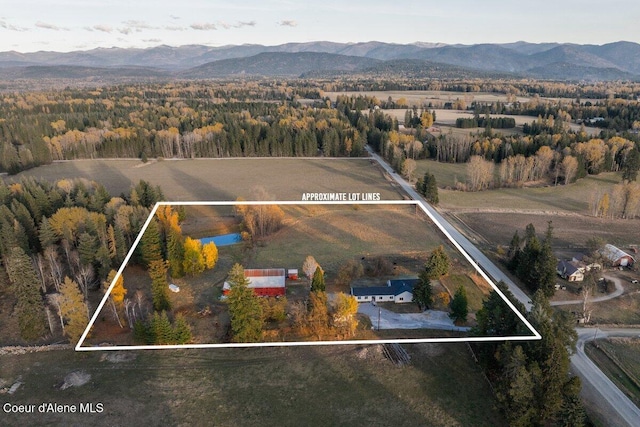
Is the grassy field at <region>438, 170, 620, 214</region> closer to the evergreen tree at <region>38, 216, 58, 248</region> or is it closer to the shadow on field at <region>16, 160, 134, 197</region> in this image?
the evergreen tree at <region>38, 216, 58, 248</region>

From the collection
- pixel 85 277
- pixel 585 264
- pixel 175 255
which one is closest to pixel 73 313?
pixel 85 277

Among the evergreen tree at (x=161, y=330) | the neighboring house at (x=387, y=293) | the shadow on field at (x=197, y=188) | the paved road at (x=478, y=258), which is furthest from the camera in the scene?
the shadow on field at (x=197, y=188)

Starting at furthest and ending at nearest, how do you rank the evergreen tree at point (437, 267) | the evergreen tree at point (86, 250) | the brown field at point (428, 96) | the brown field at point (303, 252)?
the brown field at point (428, 96) < the evergreen tree at point (86, 250) < the evergreen tree at point (437, 267) < the brown field at point (303, 252)

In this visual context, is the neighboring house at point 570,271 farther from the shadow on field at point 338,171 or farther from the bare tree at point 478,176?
the shadow on field at point 338,171

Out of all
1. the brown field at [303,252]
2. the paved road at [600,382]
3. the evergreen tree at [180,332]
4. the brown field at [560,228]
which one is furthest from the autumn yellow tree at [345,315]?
the brown field at [560,228]

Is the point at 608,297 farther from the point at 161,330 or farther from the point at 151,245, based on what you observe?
the point at 151,245

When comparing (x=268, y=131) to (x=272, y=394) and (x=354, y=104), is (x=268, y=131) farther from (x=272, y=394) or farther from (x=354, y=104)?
(x=272, y=394)

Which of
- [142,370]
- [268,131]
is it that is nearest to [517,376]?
[142,370]
